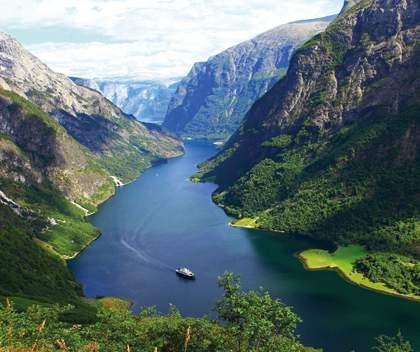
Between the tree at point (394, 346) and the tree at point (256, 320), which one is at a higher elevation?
the tree at point (256, 320)

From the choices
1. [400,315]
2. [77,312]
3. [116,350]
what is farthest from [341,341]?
[116,350]

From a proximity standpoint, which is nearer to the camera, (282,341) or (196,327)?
(282,341)

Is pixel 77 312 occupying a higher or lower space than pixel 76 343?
lower

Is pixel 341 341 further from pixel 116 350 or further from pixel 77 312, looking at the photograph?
pixel 116 350

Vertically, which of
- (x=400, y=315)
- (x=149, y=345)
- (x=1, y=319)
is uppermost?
(x=1, y=319)

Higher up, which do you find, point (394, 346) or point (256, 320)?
point (256, 320)

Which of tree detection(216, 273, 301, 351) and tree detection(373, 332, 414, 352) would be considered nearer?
tree detection(216, 273, 301, 351)

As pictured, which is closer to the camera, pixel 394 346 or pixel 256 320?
pixel 256 320

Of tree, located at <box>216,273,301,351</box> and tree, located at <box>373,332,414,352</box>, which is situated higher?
tree, located at <box>216,273,301,351</box>

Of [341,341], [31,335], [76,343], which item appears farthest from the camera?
[341,341]

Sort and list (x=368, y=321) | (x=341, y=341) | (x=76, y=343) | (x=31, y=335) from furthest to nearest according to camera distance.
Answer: (x=368, y=321)
(x=341, y=341)
(x=31, y=335)
(x=76, y=343)

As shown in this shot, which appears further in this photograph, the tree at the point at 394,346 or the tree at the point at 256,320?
the tree at the point at 394,346
